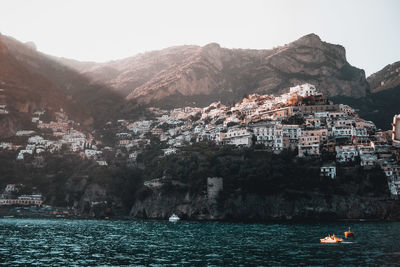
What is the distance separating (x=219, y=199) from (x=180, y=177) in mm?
15779

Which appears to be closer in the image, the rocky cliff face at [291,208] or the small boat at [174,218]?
the rocky cliff face at [291,208]

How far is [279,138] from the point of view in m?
134

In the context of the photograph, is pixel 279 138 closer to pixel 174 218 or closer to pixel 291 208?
pixel 291 208

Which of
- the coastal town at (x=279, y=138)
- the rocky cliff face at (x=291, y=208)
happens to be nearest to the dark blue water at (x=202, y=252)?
the rocky cliff face at (x=291, y=208)

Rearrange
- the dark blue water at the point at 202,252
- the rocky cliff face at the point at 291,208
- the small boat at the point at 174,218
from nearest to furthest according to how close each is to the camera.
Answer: the dark blue water at the point at 202,252
the rocky cliff face at the point at 291,208
the small boat at the point at 174,218

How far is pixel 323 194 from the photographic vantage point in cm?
11012

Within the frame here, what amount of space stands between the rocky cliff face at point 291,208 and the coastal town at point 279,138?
8021 mm

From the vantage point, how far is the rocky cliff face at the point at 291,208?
10662 centimetres

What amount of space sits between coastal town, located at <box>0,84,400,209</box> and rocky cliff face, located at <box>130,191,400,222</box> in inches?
316

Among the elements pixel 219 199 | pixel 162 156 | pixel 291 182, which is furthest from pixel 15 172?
pixel 291 182

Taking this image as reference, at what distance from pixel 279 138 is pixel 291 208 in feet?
103

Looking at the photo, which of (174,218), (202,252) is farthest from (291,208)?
(202,252)

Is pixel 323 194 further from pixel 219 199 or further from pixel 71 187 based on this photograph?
pixel 71 187

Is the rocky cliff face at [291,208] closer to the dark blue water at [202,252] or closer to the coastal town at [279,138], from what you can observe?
the coastal town at [279,138]
